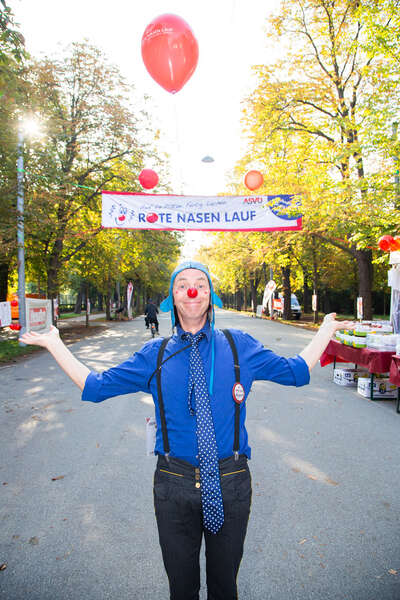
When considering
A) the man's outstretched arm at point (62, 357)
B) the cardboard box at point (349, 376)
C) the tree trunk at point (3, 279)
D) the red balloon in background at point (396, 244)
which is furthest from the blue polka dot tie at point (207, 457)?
the tree trunk at point (3, 279)

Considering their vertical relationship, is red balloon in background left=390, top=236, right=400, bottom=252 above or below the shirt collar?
above

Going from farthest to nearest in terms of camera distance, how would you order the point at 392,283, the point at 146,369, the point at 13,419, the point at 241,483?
the point at 392,283 < the point at 13,419 < the point at 146,369 < the point at 241,483

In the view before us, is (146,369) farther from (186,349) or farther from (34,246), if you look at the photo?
(34,246)

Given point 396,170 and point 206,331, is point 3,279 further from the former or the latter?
point 206,331

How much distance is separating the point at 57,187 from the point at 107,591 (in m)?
15.2

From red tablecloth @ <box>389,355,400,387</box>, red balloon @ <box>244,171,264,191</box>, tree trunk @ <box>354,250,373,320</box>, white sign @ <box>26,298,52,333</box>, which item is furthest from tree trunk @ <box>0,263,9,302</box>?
red tablecloth @ <box>389,355,400,387</box>

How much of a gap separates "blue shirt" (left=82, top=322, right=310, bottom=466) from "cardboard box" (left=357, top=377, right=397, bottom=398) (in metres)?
6.68

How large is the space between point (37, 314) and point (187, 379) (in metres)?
15.9

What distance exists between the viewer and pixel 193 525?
5.80 ft

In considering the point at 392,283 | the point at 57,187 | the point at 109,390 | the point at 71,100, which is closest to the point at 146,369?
the point at 109,390

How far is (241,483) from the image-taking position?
180 centimetres

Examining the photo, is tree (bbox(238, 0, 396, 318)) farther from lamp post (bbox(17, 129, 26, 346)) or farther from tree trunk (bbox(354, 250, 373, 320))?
lamp post (bbox(17, 129, 26, 346))

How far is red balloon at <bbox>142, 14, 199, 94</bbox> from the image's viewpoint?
14.7 ft

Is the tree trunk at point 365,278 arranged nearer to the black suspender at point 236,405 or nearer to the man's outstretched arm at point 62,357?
the black suspender at point 236,405
